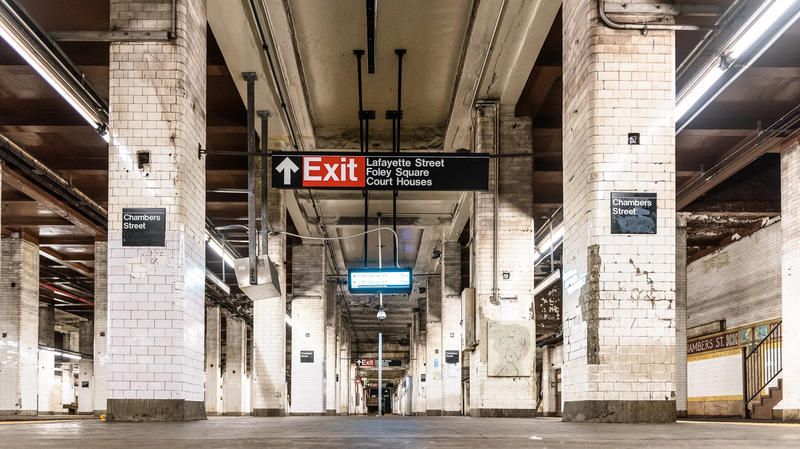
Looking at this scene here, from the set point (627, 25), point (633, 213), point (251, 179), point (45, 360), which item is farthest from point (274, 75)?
point (45, 360)

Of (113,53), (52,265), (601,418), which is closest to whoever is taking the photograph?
(601,418)

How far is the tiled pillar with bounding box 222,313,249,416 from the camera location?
36594 mm

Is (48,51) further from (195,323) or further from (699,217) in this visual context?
(699,217)

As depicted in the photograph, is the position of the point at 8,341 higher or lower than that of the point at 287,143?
lower

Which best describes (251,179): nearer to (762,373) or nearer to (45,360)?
(762,373)

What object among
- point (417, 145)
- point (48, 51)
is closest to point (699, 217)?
point (417, 145)

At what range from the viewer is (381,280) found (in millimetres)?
17719

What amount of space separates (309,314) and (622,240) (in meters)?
17.2

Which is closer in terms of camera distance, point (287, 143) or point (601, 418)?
point (601, 418)

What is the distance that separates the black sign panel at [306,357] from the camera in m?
24.1

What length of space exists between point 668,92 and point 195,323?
20.4 ft

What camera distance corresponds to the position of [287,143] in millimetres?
16859

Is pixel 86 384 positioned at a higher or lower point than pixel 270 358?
lower

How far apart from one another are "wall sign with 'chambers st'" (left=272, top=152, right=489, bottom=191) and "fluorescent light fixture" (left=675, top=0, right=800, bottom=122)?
314 cm
